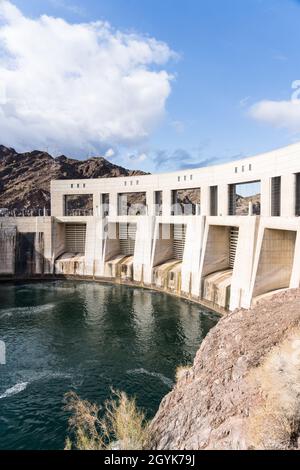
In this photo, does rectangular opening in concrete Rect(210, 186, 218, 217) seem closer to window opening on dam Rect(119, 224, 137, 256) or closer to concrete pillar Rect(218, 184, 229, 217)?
concrete pillar Rect(218, 184, 229, 217)

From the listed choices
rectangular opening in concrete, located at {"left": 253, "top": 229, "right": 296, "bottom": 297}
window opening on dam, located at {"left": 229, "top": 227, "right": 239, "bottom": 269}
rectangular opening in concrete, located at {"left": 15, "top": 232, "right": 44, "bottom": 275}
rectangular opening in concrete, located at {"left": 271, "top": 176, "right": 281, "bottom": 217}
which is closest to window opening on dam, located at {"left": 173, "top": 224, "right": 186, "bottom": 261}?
window opening on dam, located at {"left": 229, "top": 227, "right": 239, "bottom": 269}

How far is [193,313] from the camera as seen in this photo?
103 ft

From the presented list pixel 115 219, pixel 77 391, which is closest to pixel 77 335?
pixel 77 391

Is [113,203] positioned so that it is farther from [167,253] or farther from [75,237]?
[167,253]

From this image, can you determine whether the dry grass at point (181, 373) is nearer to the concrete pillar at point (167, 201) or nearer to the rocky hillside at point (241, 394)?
the rocky hillside at point (241, 394)

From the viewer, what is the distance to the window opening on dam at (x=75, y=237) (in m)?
50.6

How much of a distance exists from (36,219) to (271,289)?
34.7 meters

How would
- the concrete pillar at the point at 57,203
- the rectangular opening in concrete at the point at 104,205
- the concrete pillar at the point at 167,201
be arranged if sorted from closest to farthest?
1. the concrete pillar at the point at 167,201
2. the rectangular opening in concrete at the point at 104,205
3. the concrete pillar at the point at 57,203

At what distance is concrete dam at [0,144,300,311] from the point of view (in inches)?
1046

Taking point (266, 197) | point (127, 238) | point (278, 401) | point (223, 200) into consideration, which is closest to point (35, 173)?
point (127, 238)

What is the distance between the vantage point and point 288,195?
27.9 meters

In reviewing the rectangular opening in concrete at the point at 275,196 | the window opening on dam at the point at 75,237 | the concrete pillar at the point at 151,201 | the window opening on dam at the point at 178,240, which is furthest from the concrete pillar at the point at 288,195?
the window opening on dam at the point at 75,237

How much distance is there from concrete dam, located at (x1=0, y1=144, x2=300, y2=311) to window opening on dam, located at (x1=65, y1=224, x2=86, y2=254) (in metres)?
0.15

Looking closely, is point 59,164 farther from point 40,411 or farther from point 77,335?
point 40,411
